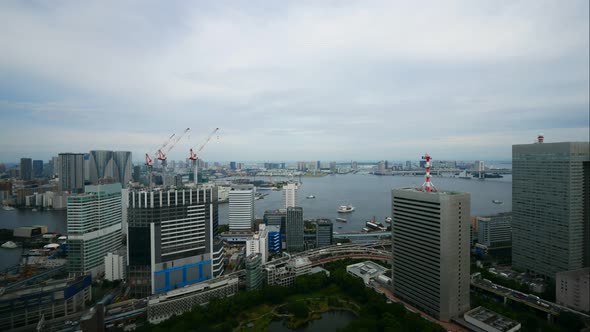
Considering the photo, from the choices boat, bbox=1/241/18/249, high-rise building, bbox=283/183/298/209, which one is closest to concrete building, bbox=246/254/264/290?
high-rise building, bbox=283/183/298/209

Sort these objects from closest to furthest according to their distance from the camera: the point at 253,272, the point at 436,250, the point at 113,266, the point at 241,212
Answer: the point at 436,250, the point at 253,272, the point at 113,266, the point at 241,212

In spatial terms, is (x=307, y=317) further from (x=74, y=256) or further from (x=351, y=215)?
(x=351, y=215)

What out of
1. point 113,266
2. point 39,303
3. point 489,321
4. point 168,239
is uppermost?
point 168,239

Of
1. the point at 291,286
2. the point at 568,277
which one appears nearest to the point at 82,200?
the point at 291,286

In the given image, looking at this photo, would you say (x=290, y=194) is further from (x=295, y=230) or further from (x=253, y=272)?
(x=253, y=272)

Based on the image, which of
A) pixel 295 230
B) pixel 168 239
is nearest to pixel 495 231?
pixel 295 230

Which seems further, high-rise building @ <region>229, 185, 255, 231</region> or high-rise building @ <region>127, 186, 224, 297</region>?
high-rise building @ <region>229, 185, 255, 231</region>

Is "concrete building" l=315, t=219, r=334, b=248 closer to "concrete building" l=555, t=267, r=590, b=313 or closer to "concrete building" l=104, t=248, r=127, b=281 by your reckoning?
"concrete building" l=104, t=248, r=127, b=281
